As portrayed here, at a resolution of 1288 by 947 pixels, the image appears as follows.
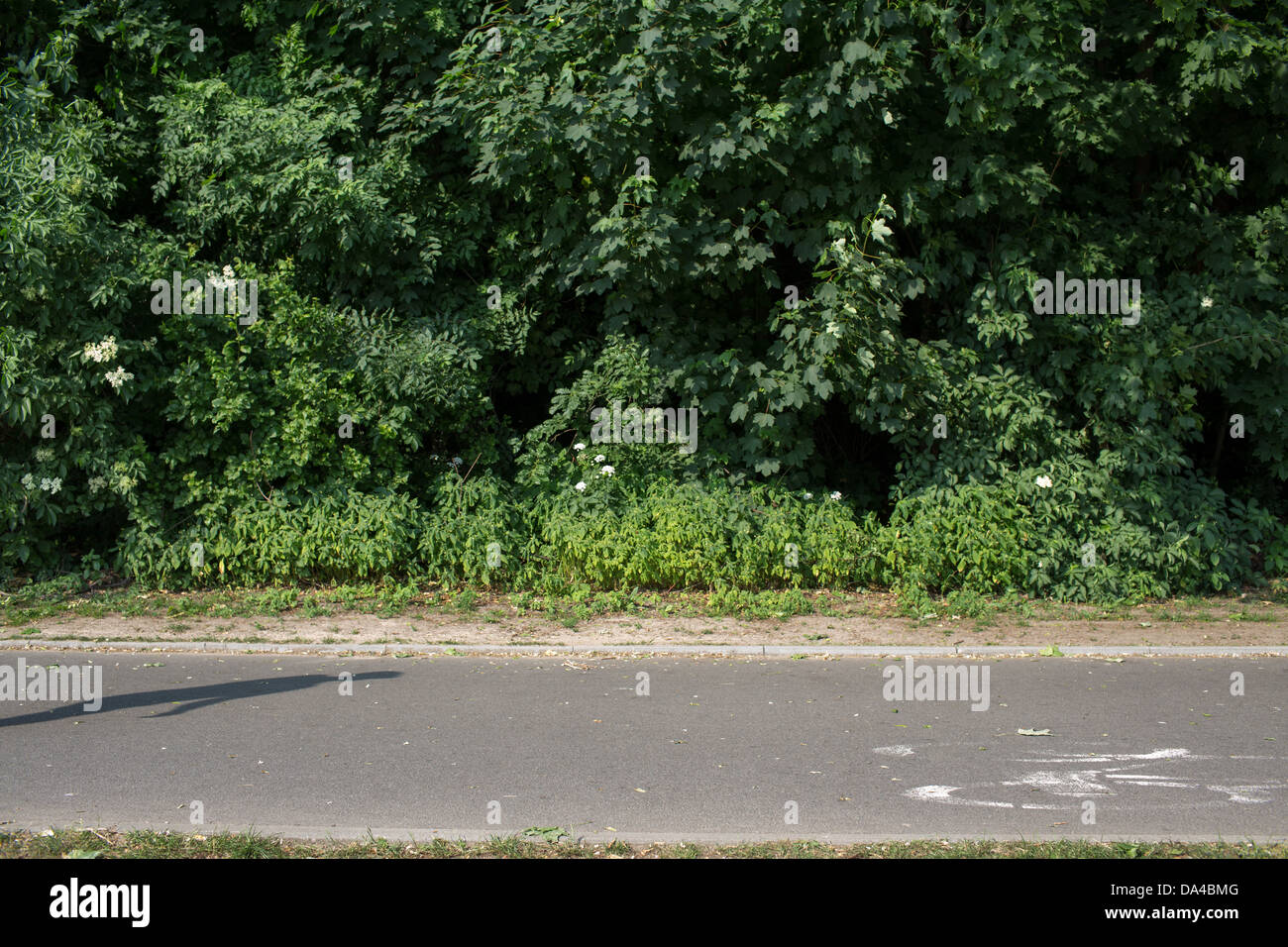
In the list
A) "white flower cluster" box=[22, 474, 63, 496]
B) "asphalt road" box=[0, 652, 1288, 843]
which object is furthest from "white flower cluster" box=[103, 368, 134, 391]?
"asphalt road" box=[0, 652, 1288, 843]

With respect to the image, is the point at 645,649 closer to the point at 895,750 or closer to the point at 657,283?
the point at 895,750

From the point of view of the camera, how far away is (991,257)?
11.9 metres

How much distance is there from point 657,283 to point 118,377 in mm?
5537

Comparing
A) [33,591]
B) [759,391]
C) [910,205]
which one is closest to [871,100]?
[910,205]

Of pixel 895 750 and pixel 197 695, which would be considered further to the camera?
pixel 197 695

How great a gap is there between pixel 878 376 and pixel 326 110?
6.80 meters

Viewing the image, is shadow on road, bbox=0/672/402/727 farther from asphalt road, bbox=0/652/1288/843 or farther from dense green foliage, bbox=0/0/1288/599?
dense green foliage, bbox=0/0/1288/599

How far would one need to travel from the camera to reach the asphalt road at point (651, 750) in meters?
5.38

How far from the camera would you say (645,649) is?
9.34 m

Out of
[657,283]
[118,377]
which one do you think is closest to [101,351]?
[118,377]

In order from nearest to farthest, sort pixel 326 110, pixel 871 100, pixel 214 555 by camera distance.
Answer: pixel 871 100, pixel 214 555, pixel 326 110

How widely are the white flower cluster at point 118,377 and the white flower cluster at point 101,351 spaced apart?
15 cm

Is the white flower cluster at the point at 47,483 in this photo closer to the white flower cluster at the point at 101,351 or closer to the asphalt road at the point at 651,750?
the white flower cluster at the point at 101,351

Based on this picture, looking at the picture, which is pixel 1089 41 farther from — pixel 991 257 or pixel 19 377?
pixel 19 377
